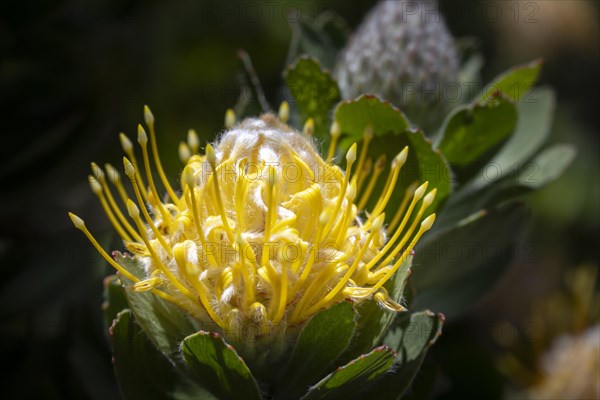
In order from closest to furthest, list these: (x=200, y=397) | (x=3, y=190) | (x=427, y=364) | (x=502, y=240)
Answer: (x=200, y=397), (x=427, y=364), (x=502, y=240), (x=3, y=190)

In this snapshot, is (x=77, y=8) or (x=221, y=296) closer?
(x=221, y=296)

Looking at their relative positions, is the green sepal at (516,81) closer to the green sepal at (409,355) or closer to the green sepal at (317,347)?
the green sepal at (409,355)

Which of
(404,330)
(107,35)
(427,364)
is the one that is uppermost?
(107,35)

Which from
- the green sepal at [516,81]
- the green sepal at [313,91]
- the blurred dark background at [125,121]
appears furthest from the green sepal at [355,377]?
the green sepal at [516,81]

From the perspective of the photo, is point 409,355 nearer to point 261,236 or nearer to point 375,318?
point 375,318

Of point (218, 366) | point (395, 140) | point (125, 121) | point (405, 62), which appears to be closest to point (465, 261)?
point (395, 140)

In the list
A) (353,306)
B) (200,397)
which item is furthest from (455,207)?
(200,397)

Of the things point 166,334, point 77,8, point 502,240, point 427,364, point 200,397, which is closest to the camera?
point 166,334

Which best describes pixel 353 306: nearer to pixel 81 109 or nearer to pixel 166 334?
pixel 166 334
